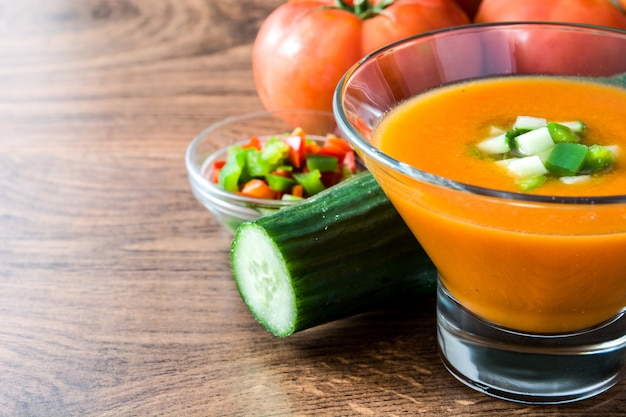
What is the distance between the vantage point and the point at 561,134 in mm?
1183

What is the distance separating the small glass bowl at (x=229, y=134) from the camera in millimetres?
1589

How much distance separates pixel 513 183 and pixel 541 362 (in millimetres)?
269

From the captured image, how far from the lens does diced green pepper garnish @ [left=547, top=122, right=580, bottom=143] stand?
1.18 meters

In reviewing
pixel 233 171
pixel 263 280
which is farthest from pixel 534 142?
pixel 233 171

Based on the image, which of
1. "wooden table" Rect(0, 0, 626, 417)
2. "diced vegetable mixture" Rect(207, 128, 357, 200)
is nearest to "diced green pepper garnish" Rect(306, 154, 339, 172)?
"diced vegetable mixture" Rect(207, 128, 357, 200)

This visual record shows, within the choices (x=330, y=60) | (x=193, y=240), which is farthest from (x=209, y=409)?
(x=330, y=60)

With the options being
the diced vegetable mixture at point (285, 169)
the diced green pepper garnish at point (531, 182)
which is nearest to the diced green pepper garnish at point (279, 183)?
the diced vegetable mixture at point (285, 169)

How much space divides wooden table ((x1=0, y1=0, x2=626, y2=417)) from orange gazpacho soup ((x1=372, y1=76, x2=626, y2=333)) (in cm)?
15

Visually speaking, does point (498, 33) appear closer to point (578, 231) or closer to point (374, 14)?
point (374, 14)

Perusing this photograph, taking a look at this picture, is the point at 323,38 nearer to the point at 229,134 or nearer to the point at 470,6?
the point at 229,134

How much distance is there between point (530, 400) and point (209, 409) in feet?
1.46

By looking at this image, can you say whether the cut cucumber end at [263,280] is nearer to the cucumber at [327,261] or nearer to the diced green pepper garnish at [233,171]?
the cucumber at [327,261]

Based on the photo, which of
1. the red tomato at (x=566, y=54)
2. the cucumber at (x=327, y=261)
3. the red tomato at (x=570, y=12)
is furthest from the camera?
the red tomato at (x=570, y=12)

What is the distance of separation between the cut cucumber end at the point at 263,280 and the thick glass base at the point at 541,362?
0.27 m
